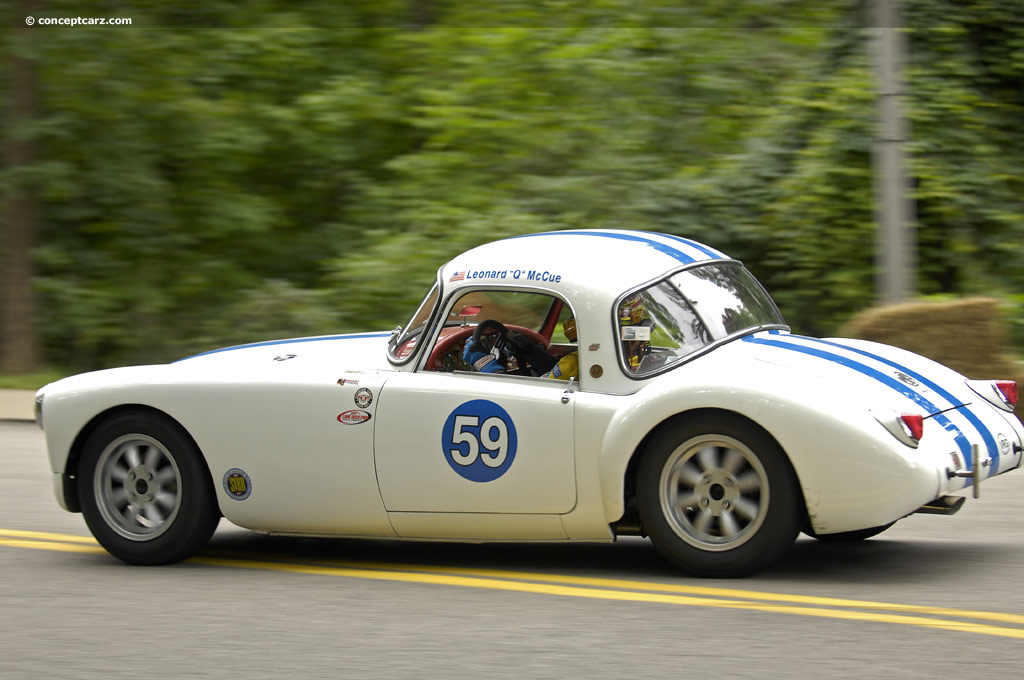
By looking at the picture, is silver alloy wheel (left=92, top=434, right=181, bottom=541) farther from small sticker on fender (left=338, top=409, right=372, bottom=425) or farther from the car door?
the car door

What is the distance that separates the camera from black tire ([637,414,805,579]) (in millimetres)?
5602

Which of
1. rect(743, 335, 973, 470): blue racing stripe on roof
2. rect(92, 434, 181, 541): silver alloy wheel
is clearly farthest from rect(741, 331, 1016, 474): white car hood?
rect(92, 434, 181, 541): silver alloy wheel

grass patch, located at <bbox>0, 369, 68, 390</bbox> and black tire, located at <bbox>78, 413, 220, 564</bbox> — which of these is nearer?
black tire, located at <bbox>78, 413, 220, 564</bbox>

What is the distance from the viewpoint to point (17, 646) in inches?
208

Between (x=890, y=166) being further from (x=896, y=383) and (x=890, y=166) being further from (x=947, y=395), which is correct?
(x=896, y=383)

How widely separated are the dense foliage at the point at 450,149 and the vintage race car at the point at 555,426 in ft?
24.2

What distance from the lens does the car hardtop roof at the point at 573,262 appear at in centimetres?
621

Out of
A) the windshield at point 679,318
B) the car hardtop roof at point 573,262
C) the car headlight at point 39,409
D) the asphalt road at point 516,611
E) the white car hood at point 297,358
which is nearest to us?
the asphalt road at point 516,611

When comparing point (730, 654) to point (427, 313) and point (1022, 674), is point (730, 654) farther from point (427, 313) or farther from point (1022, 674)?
point (427, 313)

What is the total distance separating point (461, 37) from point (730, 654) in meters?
14.4

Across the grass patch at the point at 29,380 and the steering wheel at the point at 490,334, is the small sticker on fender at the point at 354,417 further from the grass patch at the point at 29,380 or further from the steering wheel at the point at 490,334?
the grass patch at the point at 29,380

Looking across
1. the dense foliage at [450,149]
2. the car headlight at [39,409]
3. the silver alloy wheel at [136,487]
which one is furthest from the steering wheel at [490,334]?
the dense foliage at [450,149]

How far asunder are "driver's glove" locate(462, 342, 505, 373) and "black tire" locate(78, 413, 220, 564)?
57.7 inches

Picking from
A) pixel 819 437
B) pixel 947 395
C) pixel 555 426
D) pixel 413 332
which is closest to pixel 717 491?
pixel 819 437
